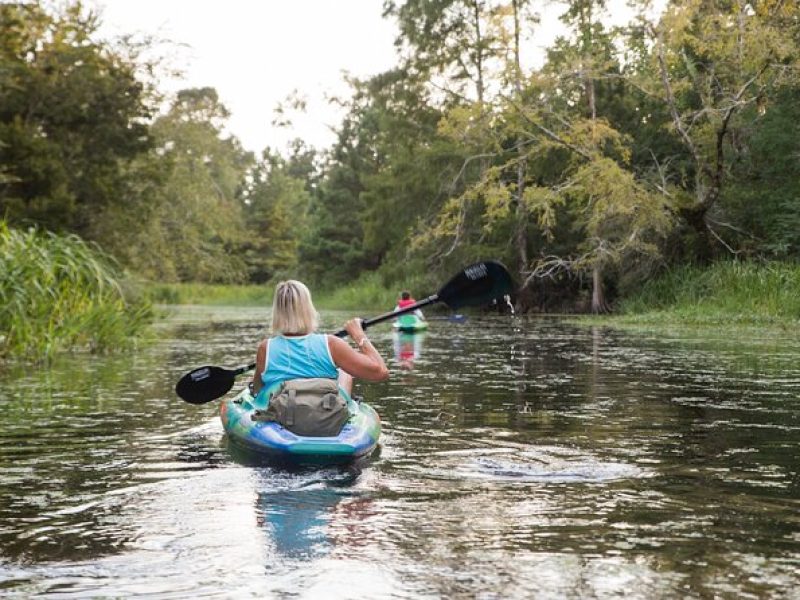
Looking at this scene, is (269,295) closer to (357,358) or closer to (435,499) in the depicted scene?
(357,358)

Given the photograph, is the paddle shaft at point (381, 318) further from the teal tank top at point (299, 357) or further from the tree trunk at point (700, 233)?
the tree trunk at point (700, 233)

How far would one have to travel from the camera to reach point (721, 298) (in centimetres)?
2698

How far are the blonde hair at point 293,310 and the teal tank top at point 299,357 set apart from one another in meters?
0.07

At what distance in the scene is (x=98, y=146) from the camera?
89.9 ft

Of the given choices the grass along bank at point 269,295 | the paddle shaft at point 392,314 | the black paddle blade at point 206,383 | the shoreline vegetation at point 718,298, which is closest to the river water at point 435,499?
the black paddle blade at point 206,383

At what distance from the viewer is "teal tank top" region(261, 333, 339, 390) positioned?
7680mm

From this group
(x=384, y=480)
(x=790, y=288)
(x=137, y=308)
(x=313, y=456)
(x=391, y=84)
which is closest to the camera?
(x=384, y=480)

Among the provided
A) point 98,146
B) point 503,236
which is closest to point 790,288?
point 503,236

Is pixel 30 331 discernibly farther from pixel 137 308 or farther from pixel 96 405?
pixel 137 308

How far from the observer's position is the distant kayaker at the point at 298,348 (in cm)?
765

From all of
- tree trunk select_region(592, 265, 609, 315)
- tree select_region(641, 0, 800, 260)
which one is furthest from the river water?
tree trunk select_region(592, 265, 609, 315)

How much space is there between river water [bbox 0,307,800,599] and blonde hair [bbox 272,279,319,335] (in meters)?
0.94

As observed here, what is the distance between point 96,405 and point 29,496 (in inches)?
186

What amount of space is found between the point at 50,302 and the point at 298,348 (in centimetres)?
890
